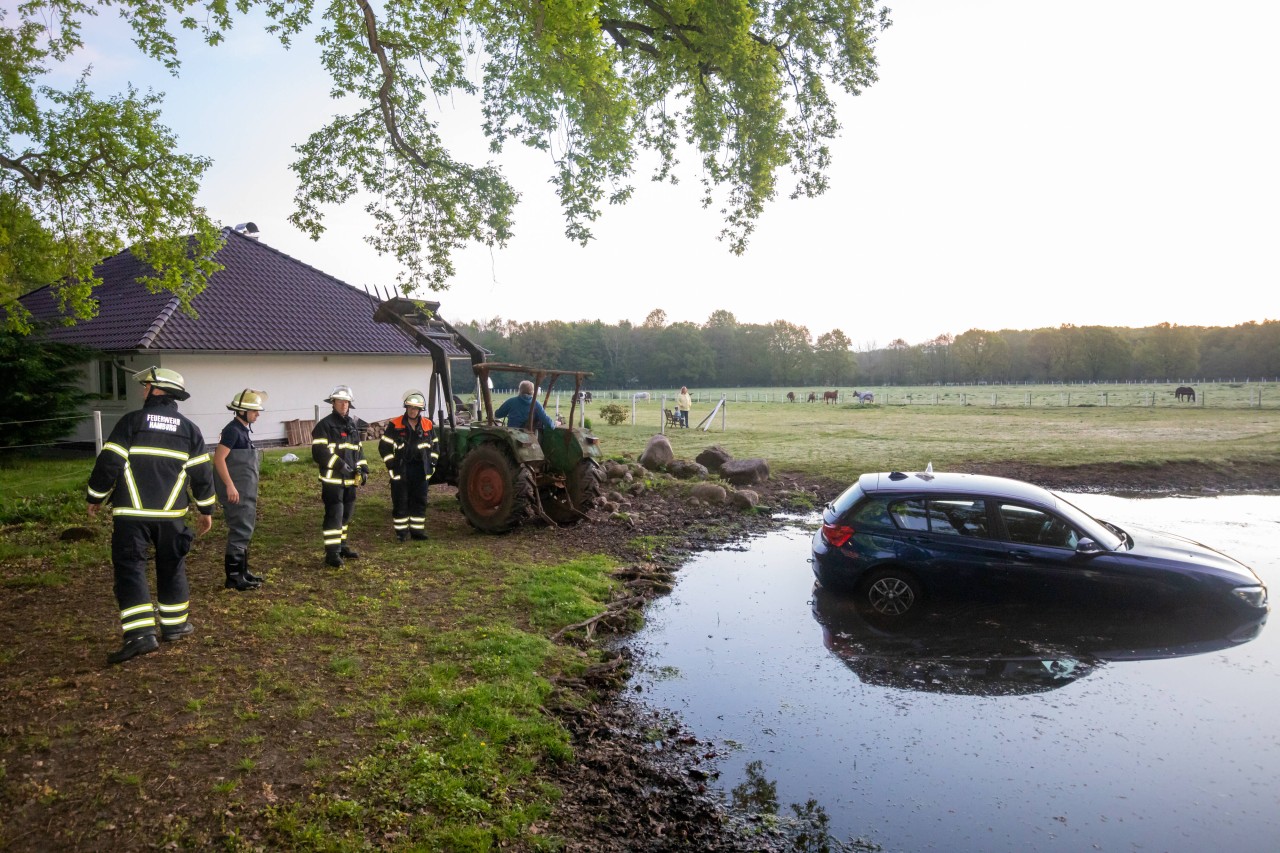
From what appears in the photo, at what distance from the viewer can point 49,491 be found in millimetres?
12000

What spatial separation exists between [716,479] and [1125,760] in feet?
38.2

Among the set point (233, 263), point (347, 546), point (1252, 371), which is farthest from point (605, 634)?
point (1252, 371)

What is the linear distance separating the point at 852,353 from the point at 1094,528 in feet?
360

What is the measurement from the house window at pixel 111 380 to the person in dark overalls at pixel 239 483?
1445 centimetres

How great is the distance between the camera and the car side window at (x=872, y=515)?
757cm

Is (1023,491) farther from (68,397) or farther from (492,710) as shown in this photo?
(68,397)

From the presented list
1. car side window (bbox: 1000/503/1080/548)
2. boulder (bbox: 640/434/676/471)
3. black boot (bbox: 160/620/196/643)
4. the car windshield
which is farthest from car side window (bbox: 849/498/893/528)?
boulder (bbox: 640/434/676/471)

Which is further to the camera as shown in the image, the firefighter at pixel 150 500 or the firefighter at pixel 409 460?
the firefighter at pixel 409 460

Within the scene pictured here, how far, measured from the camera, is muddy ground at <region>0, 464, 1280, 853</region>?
12.1ft

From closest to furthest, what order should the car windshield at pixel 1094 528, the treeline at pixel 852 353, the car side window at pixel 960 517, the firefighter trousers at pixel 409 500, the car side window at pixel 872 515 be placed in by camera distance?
1. the car windshield at pixel 1094 528
2. the car side window at pixel 960 517
3. the car side window at pixel 872 515
4. the firefighter trousers at pixel 409 500
5. the treeline at pixel 852 353

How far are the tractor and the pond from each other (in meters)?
3.00

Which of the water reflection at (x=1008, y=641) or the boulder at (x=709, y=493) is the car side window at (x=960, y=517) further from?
the boulder at (x=709, y=493)

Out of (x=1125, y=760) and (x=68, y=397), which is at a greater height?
(x=68, y=397)

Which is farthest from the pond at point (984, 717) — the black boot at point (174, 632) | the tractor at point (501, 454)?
the black boot at point (174, 632)
